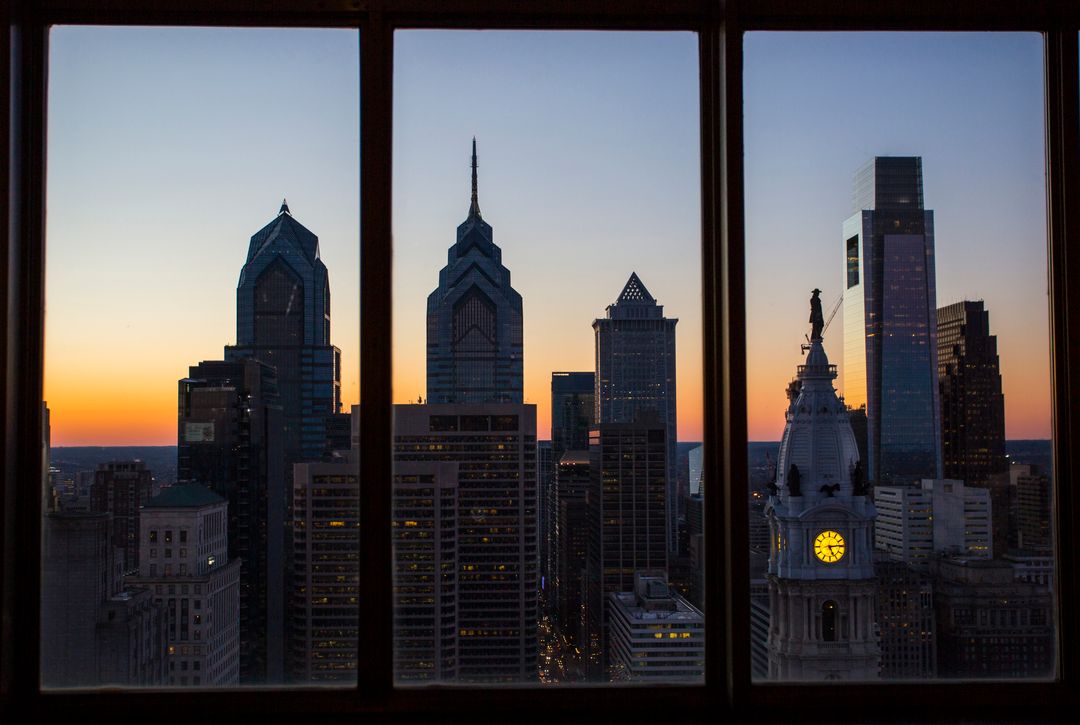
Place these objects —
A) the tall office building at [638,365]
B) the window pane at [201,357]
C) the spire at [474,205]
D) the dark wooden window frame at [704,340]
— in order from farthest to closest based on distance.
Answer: the spire at [474,205] < the tall office building at [638,365] < the window pane at [201,357] < the dark wooden window frame at [704,340]

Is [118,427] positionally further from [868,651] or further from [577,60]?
[868,651]

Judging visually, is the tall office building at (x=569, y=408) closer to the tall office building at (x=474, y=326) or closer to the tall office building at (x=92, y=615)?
the tall office building at (x=474, y=326)

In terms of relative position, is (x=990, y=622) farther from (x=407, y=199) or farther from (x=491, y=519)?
(x=407, y=199)

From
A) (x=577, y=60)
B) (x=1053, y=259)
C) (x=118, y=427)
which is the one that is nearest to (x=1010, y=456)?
(x=1053, y=259)

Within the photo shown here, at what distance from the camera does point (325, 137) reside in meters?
2.09

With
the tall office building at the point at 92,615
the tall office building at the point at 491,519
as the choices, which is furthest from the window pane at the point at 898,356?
the tall office building at the point at 92,615

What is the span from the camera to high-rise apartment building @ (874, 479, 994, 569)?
7.00ft

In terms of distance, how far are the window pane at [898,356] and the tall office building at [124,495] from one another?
62.2 inches

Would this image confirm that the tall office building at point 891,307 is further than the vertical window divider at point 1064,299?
Yes

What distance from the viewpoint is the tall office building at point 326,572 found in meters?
1.94

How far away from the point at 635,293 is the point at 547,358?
1.01ft

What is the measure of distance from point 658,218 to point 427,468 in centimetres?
92

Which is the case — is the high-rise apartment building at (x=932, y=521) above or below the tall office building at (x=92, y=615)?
above

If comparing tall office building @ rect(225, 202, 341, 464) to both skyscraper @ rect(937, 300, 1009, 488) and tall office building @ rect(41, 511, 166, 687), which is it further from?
skyscraper @ rect(937, 300, 1009, 488)
